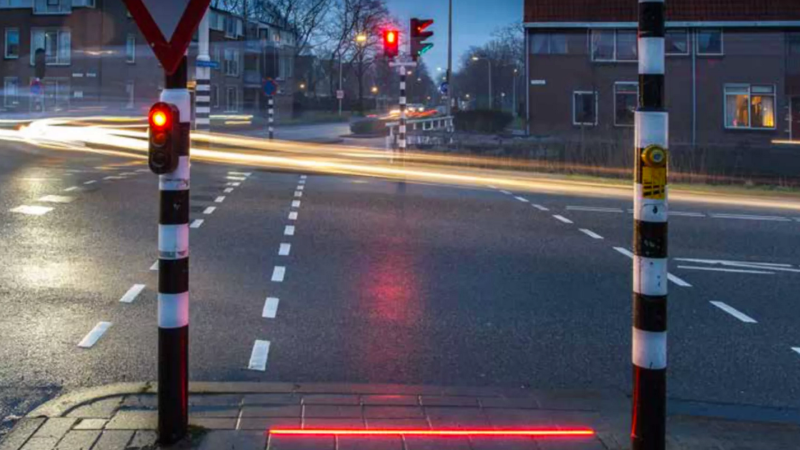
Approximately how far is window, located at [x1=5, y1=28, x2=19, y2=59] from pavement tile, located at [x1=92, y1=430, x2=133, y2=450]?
6139cm

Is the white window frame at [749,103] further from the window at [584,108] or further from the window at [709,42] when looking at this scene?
the window at [584,108]

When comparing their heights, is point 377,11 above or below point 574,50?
above

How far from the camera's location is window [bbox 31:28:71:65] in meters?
56.4

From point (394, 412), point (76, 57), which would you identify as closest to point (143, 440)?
point (394, 412)

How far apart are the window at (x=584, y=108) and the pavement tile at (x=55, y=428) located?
122 ft

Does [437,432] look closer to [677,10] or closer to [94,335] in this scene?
[94,335]

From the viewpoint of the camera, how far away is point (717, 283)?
8773 mm

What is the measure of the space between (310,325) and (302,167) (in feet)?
52.8

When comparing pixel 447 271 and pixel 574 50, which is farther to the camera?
pixel 574 50

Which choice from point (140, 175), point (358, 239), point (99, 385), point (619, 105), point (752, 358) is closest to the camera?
point (99, 385)

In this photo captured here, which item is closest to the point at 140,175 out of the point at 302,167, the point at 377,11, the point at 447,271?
the point at 302,167

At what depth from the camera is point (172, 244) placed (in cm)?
408

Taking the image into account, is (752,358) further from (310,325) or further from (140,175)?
(140,175)

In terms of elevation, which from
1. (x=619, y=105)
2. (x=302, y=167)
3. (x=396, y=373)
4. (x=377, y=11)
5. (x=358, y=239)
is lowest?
(x=396, y=373)
